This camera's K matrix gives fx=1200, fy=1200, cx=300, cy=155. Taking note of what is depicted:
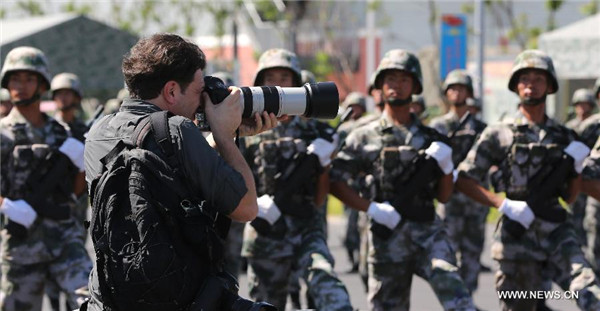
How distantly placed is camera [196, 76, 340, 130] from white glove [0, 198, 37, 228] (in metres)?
3.70

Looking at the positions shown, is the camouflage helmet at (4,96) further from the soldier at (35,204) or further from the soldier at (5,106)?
the soldier at (35,204)

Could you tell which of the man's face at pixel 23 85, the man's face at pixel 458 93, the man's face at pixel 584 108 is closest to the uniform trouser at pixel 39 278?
the man's face at pixel 23 85

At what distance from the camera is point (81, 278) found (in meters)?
8.13

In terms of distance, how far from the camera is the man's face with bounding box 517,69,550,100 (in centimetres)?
818

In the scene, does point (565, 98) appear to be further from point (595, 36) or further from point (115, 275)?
point (115, 275)

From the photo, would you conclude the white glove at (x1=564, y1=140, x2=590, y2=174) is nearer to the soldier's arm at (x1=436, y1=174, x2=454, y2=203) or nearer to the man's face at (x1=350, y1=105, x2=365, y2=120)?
the soldier's arm at (x1=436, y1=174, x2=454, y2=203)

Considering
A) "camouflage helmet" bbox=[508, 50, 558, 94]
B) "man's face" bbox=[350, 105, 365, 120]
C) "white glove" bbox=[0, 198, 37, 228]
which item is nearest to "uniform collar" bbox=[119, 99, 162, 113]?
"white glove" bbox=[0, 198, 37, 228]

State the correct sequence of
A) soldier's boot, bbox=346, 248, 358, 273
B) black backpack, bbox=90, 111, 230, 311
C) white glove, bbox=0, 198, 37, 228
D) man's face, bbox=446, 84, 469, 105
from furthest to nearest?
soldier's boot, bbox=346, 248, 358, 273
man's face, bbox=446, 84, 469, 105
white glove, bbox=0, 198, 37, 228
black backpack, bbox=90, 111, 230, 311

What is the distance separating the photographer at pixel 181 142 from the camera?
174 inches

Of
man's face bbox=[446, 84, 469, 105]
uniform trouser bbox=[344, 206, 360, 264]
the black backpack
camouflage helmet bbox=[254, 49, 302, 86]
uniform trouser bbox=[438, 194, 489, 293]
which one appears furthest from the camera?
uniform trouser bbox=[344, 206, 360, 264]

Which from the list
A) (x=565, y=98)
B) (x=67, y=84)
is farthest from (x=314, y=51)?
(x=67, y=84)

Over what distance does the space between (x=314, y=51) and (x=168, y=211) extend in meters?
37.5

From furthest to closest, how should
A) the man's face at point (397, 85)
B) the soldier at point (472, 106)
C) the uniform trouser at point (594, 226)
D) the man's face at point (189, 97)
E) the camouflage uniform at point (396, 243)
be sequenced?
the soldier at point (472, 106)
the uniform trouser at point (594, 226)
the man's face at point (397, 85)
the camouflage uniform at point (396, 243)
the man's face at point (189, 97)

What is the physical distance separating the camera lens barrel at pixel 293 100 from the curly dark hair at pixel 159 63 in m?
0.30
